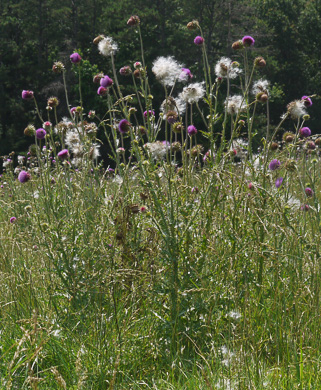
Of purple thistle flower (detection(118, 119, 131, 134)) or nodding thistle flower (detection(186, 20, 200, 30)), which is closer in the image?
purple thistle flower (detection(118, 119, 131, 134))

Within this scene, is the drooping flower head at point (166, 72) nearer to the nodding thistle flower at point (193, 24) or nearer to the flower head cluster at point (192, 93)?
the flower head cluster at point (192, 93)

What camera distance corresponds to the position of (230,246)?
2.52 meters

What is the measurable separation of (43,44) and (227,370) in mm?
23896

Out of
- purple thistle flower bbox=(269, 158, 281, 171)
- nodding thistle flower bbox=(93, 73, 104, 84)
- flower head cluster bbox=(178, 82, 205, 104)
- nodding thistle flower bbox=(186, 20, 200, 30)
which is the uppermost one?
nodding thistle flower bbox=(186, 20, 200, 30)

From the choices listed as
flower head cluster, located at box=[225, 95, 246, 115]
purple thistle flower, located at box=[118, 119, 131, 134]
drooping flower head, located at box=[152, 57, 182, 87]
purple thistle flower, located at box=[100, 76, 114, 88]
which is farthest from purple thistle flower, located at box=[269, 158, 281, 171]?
purple thistle flower, located at box=[100, 76, 114, 88]

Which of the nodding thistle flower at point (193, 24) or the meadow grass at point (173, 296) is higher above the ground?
the nodding thistle flower at point (193, 24)

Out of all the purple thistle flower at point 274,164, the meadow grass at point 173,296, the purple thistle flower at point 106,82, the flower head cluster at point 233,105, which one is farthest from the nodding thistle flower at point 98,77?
the purple thistle flower at point 274,164

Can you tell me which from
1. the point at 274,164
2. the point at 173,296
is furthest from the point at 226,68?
the point at 173,296

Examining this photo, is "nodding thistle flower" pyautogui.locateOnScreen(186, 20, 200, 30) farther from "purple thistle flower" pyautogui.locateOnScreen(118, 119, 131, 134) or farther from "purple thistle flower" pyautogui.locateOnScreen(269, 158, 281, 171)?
"purple thistle flower" pyautogui.locateOnScreen(269, 158, 281, 171)

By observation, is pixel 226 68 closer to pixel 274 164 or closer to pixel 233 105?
pixel 233 105

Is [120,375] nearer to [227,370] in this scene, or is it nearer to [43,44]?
[227,370]

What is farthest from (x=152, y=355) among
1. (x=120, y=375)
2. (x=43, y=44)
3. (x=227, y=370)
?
(x=43, y=44)

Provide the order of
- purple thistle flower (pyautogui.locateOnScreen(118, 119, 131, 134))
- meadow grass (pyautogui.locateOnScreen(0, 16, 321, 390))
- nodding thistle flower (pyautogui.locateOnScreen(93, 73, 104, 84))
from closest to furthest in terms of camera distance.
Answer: meadow grass (pyautogui.locateOnScreen(0, 16, 321, 390)) → purple thistle flower (pyautogui.locateOnScreen(118, 119, 131, 134)) → nodding thistle flower (pyautogui.locateOnScreen(93, 73, 104, 84))

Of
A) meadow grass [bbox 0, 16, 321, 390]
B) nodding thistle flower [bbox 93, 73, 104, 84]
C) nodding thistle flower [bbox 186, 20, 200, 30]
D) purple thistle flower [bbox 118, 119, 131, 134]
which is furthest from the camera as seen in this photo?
nodding thistle flower [bbox 93, 73, 104, 84]
